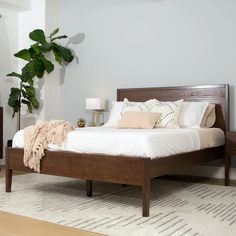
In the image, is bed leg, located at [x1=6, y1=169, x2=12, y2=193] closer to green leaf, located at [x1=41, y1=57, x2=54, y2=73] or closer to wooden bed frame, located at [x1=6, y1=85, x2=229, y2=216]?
wooden bed frame, located at [x1=6, y1=85, x2=229, y2=216]

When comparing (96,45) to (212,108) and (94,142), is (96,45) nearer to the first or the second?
(212,108)

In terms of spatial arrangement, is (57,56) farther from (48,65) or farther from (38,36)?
(38,36)

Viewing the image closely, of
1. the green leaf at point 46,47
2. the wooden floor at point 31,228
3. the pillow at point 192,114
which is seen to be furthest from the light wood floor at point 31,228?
the green leaf at point 46,47

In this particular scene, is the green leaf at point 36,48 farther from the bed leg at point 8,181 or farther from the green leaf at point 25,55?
the bed leg at point 8,181

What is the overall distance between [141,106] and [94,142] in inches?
61.2

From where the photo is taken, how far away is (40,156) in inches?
139

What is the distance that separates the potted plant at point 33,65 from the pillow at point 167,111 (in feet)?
6.41

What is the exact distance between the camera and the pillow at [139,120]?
414 cm

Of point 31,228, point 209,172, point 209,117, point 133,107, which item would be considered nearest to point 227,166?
point 209,172

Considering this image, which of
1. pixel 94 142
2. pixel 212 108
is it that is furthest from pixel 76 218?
pixel 212 108

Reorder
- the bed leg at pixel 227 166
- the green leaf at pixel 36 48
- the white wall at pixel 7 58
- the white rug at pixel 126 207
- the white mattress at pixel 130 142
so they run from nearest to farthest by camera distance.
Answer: the white rug at pixel 126 207
the white mattress at pixel 130 142
the bed leg at pixel 227 166
the green leaf at pixel 36 48
the white wall at pixel 7 58

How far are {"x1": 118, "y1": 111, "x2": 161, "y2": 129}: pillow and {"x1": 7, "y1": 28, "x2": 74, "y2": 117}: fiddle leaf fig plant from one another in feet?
6.67

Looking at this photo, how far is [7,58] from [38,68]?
29.8 inches

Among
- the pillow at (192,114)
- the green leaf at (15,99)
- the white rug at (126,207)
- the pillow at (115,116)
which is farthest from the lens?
the green leaf at (15,99)
